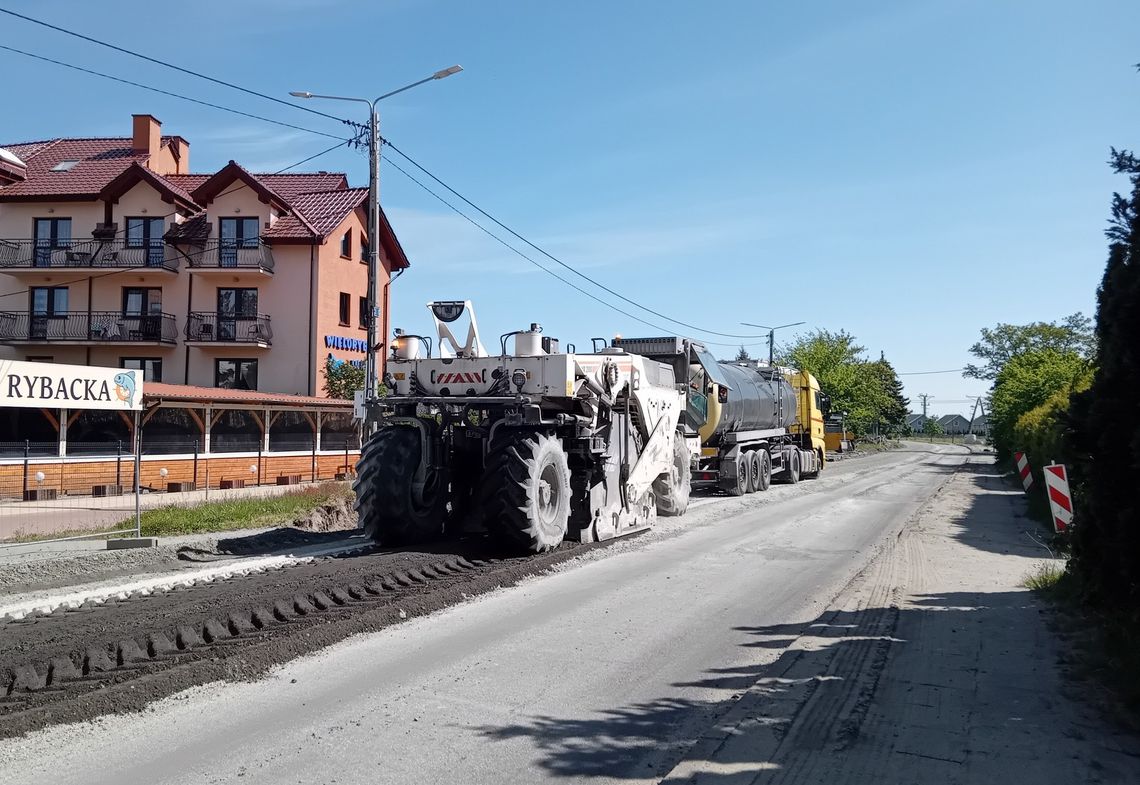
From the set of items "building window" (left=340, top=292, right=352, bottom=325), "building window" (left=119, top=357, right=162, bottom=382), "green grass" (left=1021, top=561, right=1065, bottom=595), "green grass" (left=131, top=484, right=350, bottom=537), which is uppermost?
"building window" (left=340, top=292, right=352, bottom=325)

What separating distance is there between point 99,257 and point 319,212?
8.95 meters

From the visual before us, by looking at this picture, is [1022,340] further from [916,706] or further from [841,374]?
[916,706]

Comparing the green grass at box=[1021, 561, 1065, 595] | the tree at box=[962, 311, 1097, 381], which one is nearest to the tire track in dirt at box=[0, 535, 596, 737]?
the green grass at box=[1021, 561, 1065, 595]

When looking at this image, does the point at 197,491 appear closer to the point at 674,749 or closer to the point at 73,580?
the point at 73,580

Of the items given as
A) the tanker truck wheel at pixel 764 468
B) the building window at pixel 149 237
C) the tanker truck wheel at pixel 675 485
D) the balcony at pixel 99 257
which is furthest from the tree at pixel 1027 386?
the building window at pixel 149 237

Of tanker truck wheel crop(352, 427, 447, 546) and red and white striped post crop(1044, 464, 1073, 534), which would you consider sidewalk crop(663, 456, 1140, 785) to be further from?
tanker truck wheel crop(352, 427, 447, 546)

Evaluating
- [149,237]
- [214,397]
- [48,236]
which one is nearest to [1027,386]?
[214,397]

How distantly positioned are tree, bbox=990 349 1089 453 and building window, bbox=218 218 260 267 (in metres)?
29.6

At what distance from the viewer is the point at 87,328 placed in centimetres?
3394

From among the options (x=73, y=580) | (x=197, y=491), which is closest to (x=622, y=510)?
(x=73, y=580)

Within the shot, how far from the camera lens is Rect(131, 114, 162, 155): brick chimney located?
3734 cm

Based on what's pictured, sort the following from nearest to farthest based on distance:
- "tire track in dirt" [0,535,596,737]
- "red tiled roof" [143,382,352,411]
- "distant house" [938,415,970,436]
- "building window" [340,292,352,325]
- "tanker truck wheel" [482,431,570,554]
A: 1. "tire track in dirt" [0,535,596,737]
2. "tanker truck wheel" [482,431,570,554]
3. "red tiled roof" [143,382,352,411]
4. "building window" [340,292,352,325]
5. "distant house" [938,415,970,436]

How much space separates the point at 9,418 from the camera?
21.0 meters

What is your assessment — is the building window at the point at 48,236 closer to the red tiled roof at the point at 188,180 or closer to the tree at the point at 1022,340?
the red tiled roof at the point at 188,180
